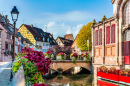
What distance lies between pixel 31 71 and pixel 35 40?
57591 mm

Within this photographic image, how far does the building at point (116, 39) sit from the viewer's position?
2311 cm

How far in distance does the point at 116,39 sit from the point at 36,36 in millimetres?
45172

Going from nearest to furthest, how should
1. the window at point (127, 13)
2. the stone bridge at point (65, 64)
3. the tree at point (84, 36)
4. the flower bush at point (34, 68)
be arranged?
1. the flower bush at point (34, 68)
2. the window at point (127, 13)
3. the stone bridge at point (65, 64)
4. the tree at point (84, 36)

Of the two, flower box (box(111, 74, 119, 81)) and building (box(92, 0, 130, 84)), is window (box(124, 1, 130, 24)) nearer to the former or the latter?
building (box(92, 0, 130, 84))

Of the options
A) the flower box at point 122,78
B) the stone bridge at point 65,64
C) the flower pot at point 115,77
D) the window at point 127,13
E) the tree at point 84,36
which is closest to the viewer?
the flower box at point 122,78

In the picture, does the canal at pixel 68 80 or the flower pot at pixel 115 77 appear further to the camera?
the canal at pixel 68 80

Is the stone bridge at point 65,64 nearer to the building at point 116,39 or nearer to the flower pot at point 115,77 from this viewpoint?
the building at point 116,39

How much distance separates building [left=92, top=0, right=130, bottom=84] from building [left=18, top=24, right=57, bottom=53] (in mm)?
38940

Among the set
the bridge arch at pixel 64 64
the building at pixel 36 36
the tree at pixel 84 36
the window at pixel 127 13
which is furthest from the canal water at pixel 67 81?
the building at pixel 36 36

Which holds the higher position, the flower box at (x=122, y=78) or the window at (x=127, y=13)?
the window at (x=127, y=13)

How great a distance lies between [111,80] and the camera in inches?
805

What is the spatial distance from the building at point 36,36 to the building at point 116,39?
128 feet

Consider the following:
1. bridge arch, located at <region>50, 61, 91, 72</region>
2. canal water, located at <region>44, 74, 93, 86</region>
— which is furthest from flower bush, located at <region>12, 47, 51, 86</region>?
bridge arch, located at <region>50, 61, 91, 72</region>

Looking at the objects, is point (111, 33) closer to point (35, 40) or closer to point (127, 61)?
point (127, 61)
